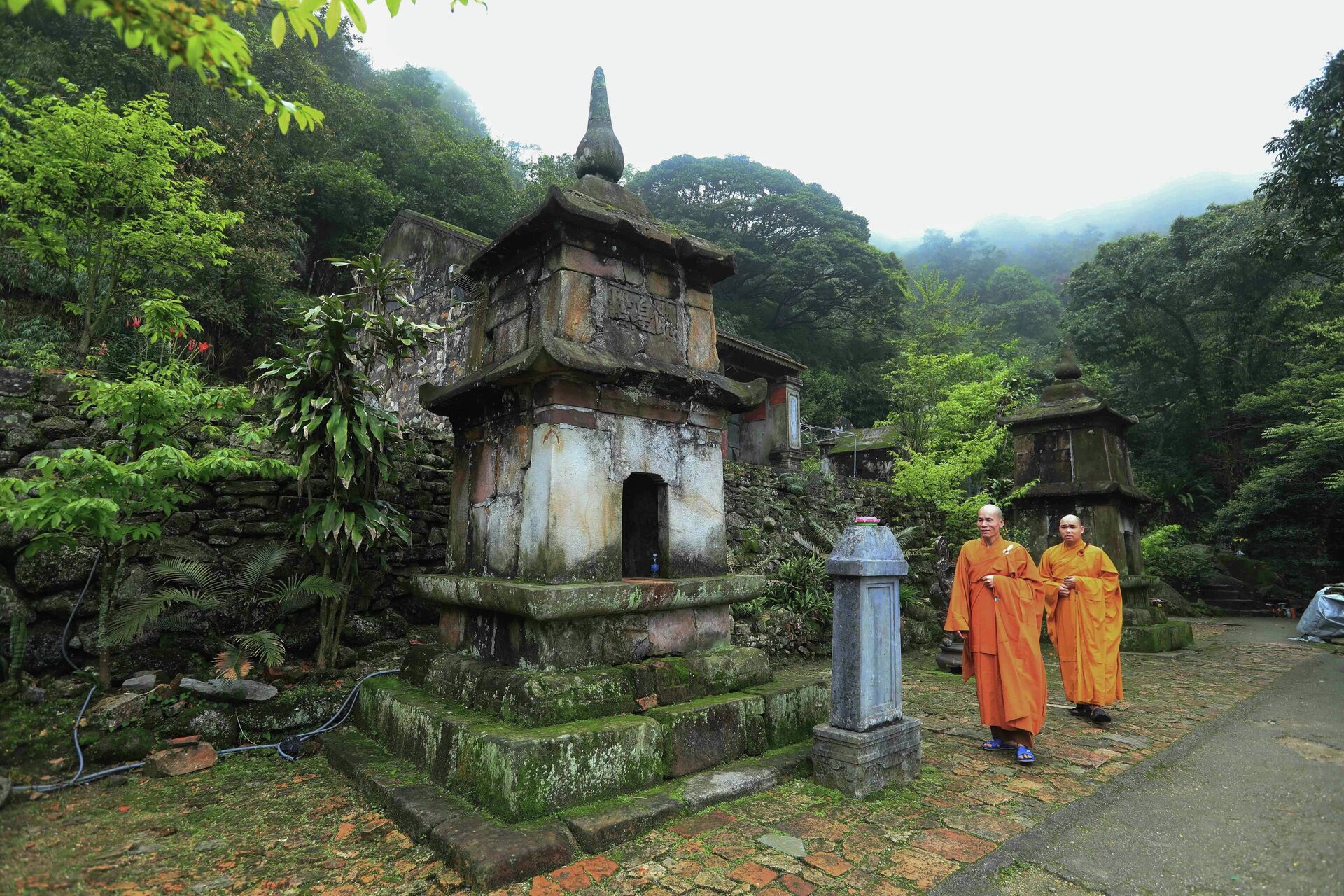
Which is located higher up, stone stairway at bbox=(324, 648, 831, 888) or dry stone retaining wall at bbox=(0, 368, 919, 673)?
dry stone retaining wall at bbox=(0, 368, 919, 673)

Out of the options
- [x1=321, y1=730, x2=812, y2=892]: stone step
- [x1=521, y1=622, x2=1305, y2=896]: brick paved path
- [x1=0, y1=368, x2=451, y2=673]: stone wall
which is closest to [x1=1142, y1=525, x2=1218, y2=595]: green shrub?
[x1=521, y1=622, x2=1305, y2=896]: brick paved path

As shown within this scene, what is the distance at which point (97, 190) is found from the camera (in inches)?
320

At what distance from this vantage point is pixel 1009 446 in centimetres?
1424

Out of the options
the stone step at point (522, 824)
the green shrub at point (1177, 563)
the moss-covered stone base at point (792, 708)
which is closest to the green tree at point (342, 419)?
the stone step at point (522, 824)

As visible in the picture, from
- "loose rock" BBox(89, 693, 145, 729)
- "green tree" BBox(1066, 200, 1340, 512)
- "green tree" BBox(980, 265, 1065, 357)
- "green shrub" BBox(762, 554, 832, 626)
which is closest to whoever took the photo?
"loose rock" BBox(89, 693, 145, 729)

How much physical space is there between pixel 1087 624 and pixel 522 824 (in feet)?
17.2

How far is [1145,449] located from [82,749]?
1075 inches

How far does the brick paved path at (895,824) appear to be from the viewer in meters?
2.86

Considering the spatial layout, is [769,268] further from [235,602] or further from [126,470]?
[126,470]

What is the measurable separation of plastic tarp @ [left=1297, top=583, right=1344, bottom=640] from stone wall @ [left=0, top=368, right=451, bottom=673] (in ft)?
48.3

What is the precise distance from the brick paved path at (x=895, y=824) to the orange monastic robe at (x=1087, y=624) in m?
0.33

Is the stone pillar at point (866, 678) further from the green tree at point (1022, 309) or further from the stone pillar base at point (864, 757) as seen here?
the green tree at point (1022, 309)

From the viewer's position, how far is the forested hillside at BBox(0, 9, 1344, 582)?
28.6 feet

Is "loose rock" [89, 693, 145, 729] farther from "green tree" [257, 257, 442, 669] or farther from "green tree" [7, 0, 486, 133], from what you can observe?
"green tree" [7, 0, 486, 133]
